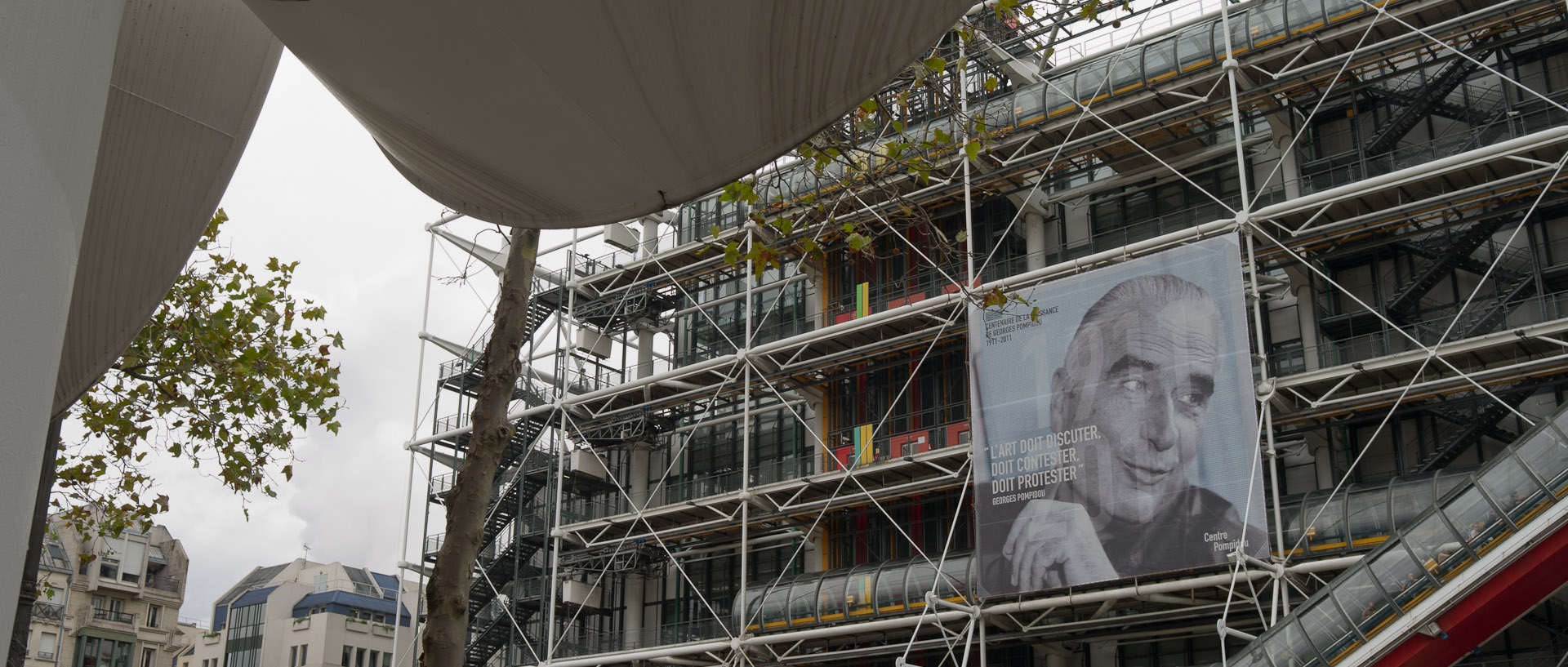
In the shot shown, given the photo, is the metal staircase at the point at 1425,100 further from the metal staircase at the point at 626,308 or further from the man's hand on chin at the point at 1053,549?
the metal staircase at the point at 626,308

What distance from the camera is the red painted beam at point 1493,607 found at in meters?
18.6

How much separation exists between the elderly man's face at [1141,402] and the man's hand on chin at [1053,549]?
0.38m

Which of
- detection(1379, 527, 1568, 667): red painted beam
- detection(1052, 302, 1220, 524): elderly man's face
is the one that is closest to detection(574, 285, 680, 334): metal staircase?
detection(1052, 302, 1220, 524): elderly man's face

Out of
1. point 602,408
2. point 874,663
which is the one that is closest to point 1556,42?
point 874,663

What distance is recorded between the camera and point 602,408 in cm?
3503

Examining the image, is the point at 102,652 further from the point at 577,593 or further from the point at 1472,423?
the point at 1472,423

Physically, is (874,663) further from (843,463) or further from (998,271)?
(998,271)

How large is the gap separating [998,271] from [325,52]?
89.1 feet

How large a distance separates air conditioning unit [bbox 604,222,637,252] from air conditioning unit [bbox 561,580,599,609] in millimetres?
8269

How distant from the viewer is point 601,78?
117 inches

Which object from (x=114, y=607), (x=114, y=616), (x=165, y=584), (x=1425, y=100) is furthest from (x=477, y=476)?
(x=165, y=584)

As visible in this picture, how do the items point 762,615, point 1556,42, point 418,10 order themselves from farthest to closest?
point 762,615 → point 1556,42 → point 418,10

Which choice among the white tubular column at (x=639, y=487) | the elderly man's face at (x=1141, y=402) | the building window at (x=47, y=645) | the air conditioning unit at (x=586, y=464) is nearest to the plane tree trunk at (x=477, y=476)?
the elderly man's face at (x=1141, y=402)

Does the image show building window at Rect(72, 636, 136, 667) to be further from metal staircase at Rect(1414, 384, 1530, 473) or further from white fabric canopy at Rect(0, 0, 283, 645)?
white fabric canopy at Rect(0, 0, 283, 645)
